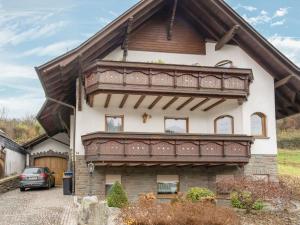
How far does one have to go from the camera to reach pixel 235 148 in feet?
65.2

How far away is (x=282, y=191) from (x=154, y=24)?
10.1 meters

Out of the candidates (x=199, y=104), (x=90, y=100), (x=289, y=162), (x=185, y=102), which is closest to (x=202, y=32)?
(x=199, y=104)

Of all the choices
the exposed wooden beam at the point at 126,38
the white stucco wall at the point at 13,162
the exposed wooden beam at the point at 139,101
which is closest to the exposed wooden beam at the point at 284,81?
the exposed wooden beam at the point at 139,101

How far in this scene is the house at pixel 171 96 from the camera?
749 inches

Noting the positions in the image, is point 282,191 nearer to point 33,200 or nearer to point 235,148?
point 235,148

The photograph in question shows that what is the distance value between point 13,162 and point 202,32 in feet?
56.1

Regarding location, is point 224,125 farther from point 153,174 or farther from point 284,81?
point 153,174

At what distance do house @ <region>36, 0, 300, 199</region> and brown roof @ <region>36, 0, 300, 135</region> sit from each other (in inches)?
2.0

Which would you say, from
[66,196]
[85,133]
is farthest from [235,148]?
[66,196]

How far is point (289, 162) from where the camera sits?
130ft

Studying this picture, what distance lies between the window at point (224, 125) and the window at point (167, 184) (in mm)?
3198

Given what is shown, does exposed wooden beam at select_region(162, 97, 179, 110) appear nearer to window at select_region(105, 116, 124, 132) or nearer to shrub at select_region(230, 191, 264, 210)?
window at select_region(105, 116, 124, 132)

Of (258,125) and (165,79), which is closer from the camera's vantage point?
(165,79)

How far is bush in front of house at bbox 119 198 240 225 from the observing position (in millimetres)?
11203
